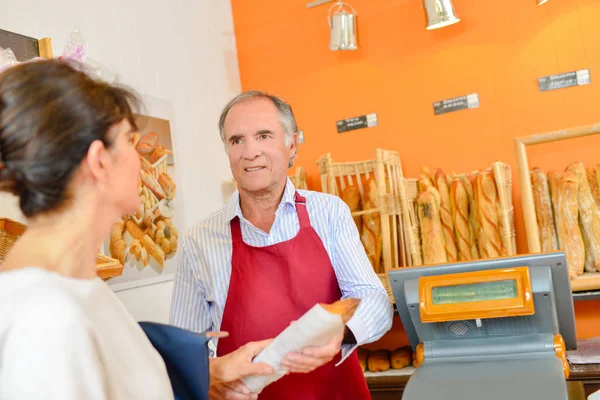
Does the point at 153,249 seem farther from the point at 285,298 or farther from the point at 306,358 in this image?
the point at 306,358

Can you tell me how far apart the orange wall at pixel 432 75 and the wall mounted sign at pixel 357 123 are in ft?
0.10

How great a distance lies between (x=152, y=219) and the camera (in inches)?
106

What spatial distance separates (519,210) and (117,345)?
8.91 feet

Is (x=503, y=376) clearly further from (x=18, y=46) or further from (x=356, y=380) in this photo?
(x=18, y=46)

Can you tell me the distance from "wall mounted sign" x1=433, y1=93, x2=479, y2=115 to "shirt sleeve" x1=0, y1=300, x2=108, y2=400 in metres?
2.85

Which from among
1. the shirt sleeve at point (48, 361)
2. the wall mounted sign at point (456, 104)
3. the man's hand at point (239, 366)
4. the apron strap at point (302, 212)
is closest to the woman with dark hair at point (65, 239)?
the shirt sleeve at point (48, 361)

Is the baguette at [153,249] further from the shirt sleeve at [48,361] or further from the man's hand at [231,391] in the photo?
the shirt sleeve at [48,361]

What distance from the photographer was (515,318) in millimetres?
1287

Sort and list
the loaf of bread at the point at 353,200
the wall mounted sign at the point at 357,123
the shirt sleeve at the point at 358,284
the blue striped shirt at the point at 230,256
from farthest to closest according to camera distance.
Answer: the wall mounted sign at the point at 357,123, the loaf of bread at the point at 353,200, the blue striped shirt at the point at 230,256, the shirt sleeve at the point at 358,284

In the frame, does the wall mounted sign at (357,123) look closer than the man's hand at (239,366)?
No

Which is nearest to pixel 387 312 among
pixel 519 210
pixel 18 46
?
pixel 18 46

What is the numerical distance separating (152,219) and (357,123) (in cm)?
138

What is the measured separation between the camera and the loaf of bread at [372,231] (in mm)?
3055

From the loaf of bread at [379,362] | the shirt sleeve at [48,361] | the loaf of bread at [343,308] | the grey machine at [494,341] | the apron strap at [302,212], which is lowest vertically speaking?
the loaf of bread at [379,362]
